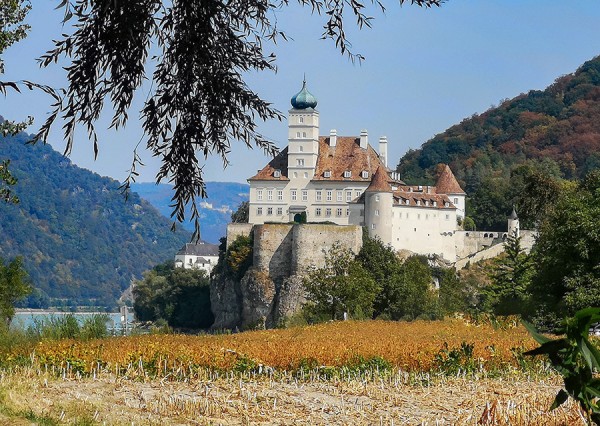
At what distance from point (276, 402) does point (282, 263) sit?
6170 centimetres

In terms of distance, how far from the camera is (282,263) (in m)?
74.6

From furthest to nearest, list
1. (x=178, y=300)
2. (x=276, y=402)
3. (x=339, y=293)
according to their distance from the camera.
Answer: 1. (x=178, y=300)
2. (x=339, y=293)
3. (x=276, y=402)

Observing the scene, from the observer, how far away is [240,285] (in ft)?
256

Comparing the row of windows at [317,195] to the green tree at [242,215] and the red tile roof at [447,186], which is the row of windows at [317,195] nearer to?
the green tree at [242,215]

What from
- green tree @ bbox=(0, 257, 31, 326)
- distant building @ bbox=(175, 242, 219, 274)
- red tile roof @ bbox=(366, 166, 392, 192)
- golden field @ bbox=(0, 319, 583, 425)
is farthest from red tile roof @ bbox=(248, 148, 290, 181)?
golden field @ bbox=(0, 319, 583, 425)

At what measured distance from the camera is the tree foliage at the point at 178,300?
9294cm

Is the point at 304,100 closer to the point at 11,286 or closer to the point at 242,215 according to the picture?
the point at 242,215

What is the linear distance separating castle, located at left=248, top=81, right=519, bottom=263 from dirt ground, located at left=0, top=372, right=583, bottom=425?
65091 mm

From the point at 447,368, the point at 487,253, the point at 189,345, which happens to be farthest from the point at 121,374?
the point at 487,253

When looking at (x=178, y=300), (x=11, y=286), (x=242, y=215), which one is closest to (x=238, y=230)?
(x=242, y=215)

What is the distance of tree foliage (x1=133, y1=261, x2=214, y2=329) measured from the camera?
92.9m

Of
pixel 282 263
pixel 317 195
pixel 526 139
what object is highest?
pixel 526 139

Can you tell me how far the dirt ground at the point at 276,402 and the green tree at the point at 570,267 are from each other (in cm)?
2047

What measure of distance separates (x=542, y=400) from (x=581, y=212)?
2660 centimetres
